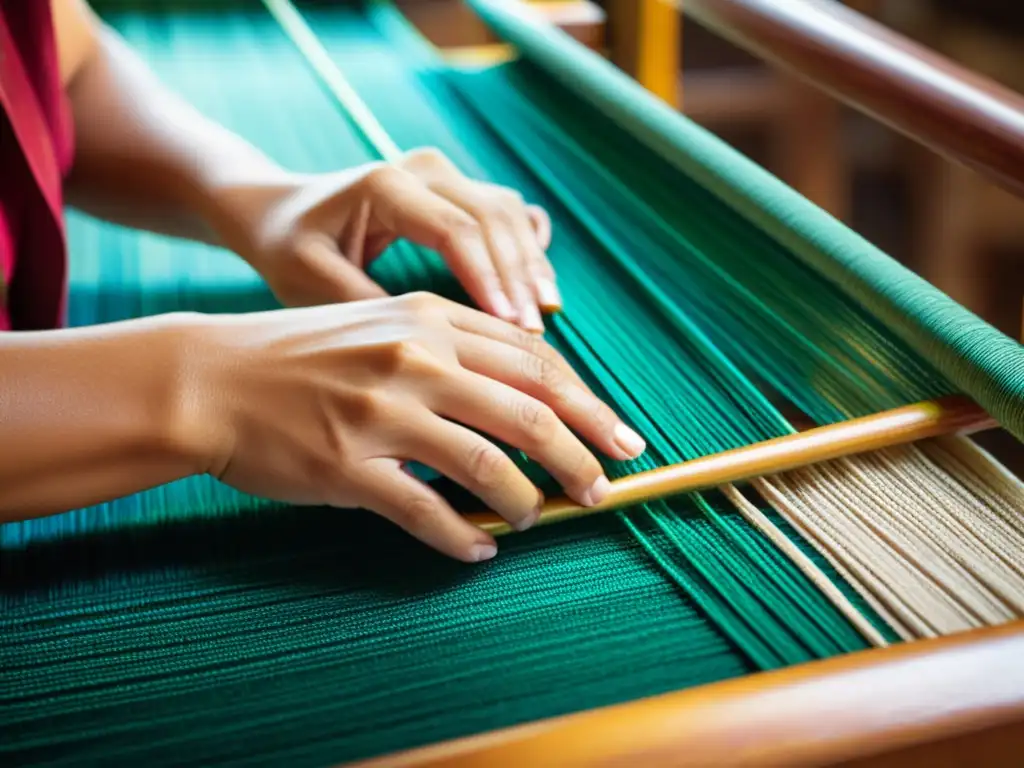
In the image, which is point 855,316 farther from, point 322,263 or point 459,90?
point 459,90

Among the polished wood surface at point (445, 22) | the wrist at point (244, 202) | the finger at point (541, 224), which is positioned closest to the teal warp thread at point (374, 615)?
the finger at point (541, 224)

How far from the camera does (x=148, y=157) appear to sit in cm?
98

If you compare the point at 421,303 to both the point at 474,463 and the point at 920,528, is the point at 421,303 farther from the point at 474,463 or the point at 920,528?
the point at 920,528

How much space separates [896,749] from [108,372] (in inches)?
17.1

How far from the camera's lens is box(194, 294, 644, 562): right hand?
23.6 inches

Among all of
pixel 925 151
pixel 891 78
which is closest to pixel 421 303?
pixel 891 78

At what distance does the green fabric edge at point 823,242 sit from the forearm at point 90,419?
435 mm

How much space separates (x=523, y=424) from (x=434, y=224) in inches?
9.9

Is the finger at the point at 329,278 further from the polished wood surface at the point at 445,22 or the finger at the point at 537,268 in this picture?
the polished wood surface at the point at 445,22

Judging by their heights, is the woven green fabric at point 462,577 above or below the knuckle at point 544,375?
below

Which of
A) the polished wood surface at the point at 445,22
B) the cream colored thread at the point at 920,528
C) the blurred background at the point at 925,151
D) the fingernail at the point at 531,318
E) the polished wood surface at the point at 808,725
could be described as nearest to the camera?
the polished wood surface at the point at 808,725

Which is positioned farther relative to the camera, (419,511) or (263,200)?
(263,200)

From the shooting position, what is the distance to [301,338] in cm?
64

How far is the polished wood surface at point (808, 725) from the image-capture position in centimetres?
43
